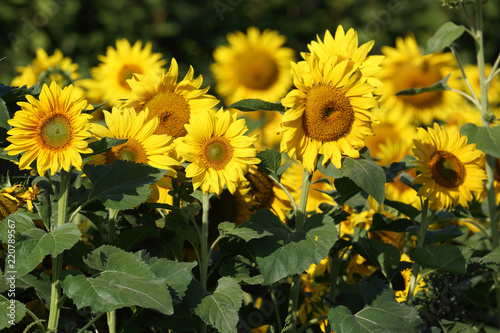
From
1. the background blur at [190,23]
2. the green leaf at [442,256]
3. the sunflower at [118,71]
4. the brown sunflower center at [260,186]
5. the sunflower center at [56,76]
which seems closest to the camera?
the green leaf at [442,256]

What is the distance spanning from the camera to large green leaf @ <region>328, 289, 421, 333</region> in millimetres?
1417

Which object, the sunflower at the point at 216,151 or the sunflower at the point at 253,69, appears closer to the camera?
the sunflower at the point at 216,151

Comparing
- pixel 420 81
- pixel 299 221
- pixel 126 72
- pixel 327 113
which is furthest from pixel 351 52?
pixel 126 72

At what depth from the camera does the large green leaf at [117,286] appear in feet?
4.00

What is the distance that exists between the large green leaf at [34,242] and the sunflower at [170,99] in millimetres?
383

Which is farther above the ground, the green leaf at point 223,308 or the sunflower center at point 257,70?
the sunflower center at point 257,70

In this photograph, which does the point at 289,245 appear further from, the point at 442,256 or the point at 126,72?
the point at 126,72

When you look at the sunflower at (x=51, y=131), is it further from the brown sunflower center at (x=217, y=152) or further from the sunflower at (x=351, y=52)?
the sunflower at (x=351, y=52)

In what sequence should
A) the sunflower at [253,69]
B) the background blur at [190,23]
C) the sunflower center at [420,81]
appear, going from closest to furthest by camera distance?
the sunflower center at [420,81], the sunflower at [253,69], the background blur at [190,23]

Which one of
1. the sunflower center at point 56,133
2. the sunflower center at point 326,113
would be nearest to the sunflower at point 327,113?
the sunflower center at point 326,113

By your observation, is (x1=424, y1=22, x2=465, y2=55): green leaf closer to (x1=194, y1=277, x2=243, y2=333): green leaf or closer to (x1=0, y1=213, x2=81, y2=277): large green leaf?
(x1=194, y1=277, x2=243, y2=333): green leaf

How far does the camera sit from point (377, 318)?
1467mm

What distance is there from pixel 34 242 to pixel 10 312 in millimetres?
151

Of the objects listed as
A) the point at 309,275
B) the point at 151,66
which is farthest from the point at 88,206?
the point at 151,66
